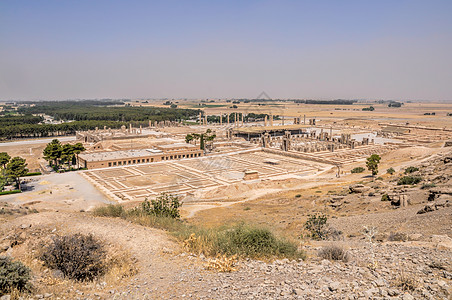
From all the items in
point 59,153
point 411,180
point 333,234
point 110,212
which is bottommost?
point 59,153

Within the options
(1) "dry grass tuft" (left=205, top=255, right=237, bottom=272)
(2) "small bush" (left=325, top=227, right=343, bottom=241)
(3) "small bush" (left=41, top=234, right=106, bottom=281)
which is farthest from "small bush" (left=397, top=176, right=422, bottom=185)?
(3) "small bush" (left=41, top=234, right=106, bottom=281)

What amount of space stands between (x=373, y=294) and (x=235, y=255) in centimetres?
385

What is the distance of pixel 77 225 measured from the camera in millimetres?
11875

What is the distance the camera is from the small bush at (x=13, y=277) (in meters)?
6.89

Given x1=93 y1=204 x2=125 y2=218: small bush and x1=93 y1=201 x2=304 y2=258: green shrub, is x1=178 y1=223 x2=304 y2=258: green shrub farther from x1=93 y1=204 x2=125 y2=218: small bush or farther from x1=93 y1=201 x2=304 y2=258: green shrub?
x1=93 y1=204 x2=125 y2=218: small bush

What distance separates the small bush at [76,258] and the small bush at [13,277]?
138 centimetres

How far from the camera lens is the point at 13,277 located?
273 inches

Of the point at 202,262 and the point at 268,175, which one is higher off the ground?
the point at 202,262

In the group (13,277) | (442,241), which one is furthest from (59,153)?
(442,241)

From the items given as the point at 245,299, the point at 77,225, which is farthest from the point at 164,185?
the point at 245,299

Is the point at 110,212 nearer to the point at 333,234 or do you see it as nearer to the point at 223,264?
the point at 223,264

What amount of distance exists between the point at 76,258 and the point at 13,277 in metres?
1.83

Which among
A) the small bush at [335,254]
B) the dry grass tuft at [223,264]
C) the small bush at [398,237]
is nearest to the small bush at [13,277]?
the dry grass tuft at [223,264]

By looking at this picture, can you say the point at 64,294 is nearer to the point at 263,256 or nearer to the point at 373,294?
the point at 263,256
